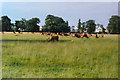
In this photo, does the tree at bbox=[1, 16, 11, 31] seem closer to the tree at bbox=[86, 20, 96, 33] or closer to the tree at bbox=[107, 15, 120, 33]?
the tree at bbox=[86, 20, 96, 33]

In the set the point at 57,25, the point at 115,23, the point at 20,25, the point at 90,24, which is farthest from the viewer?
the point at 20,25

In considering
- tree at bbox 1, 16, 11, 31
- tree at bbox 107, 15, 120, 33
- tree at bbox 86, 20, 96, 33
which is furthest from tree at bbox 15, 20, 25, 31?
tree at bbox 107, 15, 120, 33

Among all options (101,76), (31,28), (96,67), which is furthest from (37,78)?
(31,28)

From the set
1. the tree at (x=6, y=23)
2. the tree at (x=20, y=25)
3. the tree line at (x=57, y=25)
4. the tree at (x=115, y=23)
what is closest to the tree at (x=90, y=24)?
the tree line at (x=57, y=25)

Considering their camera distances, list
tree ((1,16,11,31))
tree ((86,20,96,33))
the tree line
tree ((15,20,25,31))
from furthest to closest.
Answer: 1. tree ((15,20,25,31))
2. tree ((1,16,11,31))
3. tree ((86,20,96,33))
4. the tree line

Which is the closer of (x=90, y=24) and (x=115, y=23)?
(x=115, y=23)

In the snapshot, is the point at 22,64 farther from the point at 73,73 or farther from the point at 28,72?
the point at 73,73

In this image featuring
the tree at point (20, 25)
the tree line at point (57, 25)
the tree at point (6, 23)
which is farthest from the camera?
the tree at point (20, 25)

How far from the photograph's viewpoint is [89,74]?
5.62m

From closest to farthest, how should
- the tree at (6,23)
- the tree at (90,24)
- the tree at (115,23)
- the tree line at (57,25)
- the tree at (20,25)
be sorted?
the tree at (115,23) < the tree line at (57,25) < the tree at (90,24) < the tree at (6,23) < the tree at (20,25)

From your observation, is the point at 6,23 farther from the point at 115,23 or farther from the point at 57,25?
the point at 115,23

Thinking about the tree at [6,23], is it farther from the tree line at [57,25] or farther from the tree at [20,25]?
the tree at [20,25]

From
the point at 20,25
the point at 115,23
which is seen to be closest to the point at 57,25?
the point at 115,23

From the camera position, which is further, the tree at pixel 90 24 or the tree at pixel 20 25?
the tree at pixel 20 25
